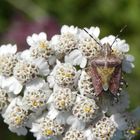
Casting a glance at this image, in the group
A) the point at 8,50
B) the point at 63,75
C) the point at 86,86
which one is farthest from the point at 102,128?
the point at 8,50

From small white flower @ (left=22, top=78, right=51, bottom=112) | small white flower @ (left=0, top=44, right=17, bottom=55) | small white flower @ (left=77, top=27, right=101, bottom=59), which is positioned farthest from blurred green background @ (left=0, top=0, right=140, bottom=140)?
small white flower @ (left=22, top=78, right=51, bottom=112)

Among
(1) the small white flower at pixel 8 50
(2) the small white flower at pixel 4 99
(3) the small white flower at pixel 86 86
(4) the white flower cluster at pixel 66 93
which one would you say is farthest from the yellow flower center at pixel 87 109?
(1) the small white flower at pixel 8 50

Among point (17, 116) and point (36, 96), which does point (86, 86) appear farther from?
point (17, 116)

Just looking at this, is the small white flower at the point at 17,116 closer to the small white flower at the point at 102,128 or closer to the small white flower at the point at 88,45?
the small white flower at the point at 102,128

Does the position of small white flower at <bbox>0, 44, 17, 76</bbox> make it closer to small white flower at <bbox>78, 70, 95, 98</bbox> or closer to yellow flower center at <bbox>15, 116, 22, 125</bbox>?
yellow flower center at <bbox>15, 116, 22, 125</bbox>

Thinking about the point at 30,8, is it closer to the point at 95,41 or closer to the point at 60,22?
the point at 60,22
